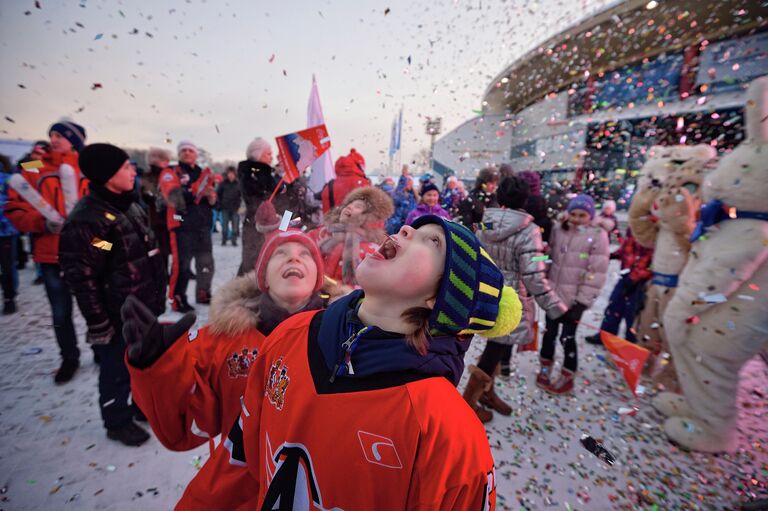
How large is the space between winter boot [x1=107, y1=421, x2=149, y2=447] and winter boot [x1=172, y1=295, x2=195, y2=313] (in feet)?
8.80

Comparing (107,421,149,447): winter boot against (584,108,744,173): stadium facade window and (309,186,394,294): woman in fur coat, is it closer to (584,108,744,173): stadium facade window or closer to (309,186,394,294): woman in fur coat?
(309,186,394,294): woman in fur coat

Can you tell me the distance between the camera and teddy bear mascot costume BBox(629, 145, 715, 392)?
328 cm

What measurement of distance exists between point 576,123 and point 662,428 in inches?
743

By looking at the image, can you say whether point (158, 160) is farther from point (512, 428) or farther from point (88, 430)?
point (512, 428)

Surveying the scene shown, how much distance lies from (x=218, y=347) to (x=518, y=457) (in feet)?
8.32

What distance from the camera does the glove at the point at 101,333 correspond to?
228 centimetres

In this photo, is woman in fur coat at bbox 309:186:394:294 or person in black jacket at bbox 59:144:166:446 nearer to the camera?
person in black jacket at bbox 59:144:166:446

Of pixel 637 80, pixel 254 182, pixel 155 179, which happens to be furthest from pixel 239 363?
pixel 637 80

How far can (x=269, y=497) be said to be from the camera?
979mm

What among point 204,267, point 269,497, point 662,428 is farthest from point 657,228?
point 204,267

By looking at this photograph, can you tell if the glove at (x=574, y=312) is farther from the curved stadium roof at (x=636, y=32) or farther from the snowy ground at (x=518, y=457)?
the curved stadium roof at (x=636, y=32)

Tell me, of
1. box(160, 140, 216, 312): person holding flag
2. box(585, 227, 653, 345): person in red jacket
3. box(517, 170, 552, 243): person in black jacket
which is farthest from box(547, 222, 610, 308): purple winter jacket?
box(160, 140, 216, 312): person holding flag

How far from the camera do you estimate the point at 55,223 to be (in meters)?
3.41

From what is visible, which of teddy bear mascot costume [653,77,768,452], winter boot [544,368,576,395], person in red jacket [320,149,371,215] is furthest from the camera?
person in red jacket [320,149,371,215]
